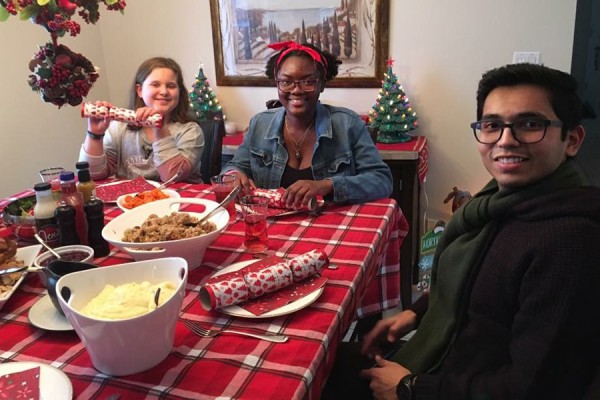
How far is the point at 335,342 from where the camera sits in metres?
1.03

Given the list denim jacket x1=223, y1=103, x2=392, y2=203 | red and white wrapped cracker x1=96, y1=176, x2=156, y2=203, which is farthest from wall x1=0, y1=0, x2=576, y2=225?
red and white wrapped cracker x1=96, y1=176, x2=156, y2=203

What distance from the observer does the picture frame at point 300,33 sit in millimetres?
2834

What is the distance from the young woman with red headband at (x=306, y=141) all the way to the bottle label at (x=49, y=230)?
25.8 inches

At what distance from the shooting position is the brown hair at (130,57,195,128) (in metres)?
2.24

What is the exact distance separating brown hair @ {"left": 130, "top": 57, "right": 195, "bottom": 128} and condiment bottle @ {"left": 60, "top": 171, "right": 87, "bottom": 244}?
1029 mm

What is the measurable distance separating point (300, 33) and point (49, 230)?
6.73ft

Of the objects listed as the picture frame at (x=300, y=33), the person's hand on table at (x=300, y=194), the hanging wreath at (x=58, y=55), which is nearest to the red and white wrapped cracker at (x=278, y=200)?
→ the person's hand on table at (x=300, y=194)

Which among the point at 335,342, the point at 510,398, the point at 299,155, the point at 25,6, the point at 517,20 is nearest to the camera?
the point at 510,398

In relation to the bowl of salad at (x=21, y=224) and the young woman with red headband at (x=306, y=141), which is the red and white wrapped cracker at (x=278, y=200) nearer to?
the young woman with red headband at (x=306, y=141)

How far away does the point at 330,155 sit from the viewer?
190cm

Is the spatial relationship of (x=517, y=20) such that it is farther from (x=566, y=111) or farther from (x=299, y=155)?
(x=566, y=111)

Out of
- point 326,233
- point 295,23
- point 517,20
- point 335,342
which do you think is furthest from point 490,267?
Result: point 295,23

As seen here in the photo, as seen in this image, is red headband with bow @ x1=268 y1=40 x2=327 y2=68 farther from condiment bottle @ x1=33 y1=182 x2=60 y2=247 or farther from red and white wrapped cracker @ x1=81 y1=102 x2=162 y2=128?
condiment bottle @ x1=33 y1=182 x2=60 y2=247

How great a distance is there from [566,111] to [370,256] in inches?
22.6
